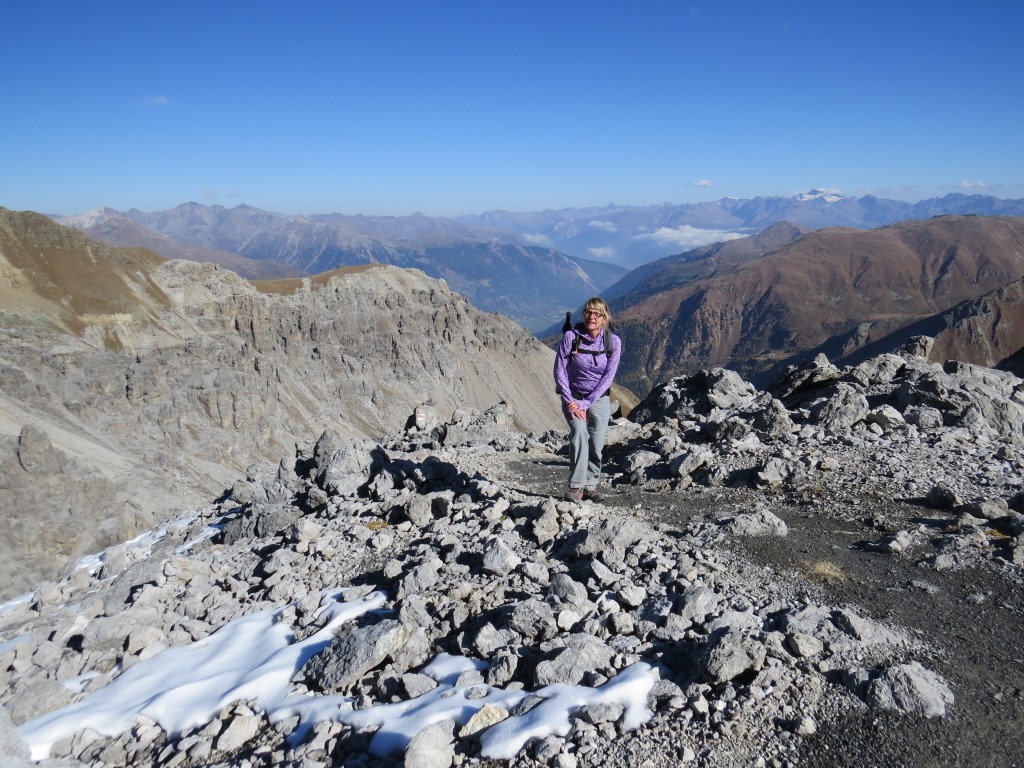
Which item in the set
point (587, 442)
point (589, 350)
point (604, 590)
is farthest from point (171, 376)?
point (604, 590)

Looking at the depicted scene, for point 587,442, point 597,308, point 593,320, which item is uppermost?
point 597,308

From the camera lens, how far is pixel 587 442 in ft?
34.7

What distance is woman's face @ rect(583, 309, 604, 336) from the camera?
995 centimetres

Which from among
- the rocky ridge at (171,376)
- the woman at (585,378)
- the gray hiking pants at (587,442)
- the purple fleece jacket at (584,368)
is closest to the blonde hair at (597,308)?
the woman at (585,378)

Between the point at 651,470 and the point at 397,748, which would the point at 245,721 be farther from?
the point at 651,470

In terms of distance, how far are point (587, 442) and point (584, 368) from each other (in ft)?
4.39

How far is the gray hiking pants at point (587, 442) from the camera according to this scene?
10.5 m

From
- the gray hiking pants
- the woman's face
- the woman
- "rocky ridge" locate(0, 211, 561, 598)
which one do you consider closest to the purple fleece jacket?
the woman

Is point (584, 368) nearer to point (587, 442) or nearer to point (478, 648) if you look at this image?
point (587, 442)

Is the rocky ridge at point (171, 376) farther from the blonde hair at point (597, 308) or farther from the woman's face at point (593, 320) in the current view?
the blonde hair at point (597, 308)

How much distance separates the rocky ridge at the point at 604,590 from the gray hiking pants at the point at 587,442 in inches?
25.3

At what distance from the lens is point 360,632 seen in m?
6.93

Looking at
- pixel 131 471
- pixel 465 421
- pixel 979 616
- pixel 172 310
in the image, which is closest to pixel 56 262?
pixel 172 310

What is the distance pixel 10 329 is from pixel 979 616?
3479 inches
